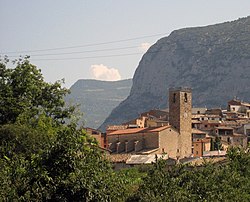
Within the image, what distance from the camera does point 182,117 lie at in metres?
72.6

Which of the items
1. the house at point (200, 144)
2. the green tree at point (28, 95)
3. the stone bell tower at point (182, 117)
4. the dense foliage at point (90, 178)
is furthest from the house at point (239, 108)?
the dense foliage at point (90, 178)

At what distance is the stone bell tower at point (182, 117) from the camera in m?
71.5

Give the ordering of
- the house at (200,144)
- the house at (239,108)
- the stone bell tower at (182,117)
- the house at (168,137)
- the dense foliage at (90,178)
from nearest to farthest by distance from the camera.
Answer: the dense foliage at (90,178)
the house at (168,137)
the stone bell tower at (182,117)
the house at (200,144)
the house at (239,108)

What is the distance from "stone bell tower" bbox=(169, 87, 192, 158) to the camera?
71.5 meters

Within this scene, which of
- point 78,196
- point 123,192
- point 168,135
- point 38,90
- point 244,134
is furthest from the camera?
point 244,134

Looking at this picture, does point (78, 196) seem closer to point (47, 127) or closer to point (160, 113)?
point (47, 127)

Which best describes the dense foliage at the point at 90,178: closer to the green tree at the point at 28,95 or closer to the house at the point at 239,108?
the green tree at the point at 28,95

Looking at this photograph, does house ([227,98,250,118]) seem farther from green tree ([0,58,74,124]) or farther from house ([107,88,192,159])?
green tree ([0,58,74,124])

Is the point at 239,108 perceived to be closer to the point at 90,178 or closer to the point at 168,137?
the point at 168,137

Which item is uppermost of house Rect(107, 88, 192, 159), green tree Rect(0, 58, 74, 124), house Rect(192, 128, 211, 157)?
green tree Rect(0, 58, 74, 124)

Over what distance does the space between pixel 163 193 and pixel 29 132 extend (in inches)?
542

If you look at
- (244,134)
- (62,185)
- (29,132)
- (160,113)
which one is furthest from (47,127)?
(160,113)

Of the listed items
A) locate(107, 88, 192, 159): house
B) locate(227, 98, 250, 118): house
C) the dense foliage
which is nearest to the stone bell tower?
locate(107, 88, 192, 159): house

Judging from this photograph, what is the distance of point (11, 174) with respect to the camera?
1986cm
